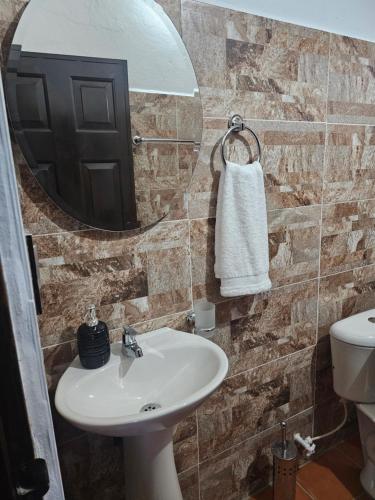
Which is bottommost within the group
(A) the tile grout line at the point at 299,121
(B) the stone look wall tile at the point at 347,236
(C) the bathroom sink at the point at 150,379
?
(C) the bathroom sink at the point at 150,379

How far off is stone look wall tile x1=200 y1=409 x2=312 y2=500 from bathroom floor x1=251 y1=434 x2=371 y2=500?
0.27ft

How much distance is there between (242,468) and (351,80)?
1737 mm

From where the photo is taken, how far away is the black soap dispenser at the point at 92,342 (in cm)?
89

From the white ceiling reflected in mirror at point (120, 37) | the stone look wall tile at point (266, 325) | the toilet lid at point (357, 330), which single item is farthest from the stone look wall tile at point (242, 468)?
the white ceiling reflected in mirror at point (120, 37)

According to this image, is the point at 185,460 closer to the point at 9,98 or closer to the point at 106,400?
the point at 106,400

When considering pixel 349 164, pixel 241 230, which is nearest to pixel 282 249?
pixel 241 230

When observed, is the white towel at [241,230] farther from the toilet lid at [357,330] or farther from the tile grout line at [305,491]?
the tile grout line at [305,491]

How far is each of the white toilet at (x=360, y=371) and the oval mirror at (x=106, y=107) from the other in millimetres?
937

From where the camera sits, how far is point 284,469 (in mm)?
1349

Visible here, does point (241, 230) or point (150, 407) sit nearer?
point (150, 407)

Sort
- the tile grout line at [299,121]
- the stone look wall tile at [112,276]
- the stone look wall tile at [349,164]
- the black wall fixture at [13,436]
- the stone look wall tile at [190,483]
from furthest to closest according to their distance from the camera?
the stone look wall tile at [349,164]
the stone look wall tile at [190,483]
the tile grout line at [299,121]
the stone look wall tile at [112,276]
the black wall fixture at [13,436]

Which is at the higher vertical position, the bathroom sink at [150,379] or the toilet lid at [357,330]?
the bathroom sink at [150,379]

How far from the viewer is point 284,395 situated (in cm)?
147

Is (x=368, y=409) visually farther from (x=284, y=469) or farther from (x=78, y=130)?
(x=78, y=130)
